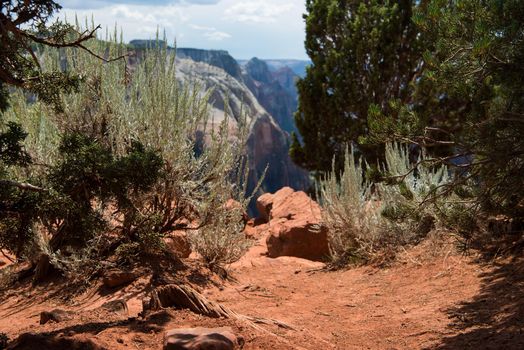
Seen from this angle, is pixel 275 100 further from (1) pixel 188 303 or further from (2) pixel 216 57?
(1) pixel 188 303

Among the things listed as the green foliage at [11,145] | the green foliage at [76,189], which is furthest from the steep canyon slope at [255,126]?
the green foliage at [11,145]

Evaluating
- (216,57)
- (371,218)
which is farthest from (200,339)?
(216,57)

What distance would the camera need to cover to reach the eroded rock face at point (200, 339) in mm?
3436

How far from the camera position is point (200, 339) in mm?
3473

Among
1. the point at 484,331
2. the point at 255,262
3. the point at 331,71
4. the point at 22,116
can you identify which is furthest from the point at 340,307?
the point at 331,71

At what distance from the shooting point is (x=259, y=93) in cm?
8975

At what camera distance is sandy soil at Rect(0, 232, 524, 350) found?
4082mm

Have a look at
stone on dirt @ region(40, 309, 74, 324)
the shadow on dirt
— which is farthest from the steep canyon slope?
stone on dirt @ region(40, 309, 74, 324)

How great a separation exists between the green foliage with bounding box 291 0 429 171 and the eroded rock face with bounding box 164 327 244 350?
12843 millimetres

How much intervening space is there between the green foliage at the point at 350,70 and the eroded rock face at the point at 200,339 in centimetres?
1284

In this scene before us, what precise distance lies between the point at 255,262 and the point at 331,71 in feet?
32.8

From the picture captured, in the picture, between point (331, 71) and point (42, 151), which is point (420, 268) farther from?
point (331, 71)

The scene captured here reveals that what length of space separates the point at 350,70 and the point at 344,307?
12.1 m

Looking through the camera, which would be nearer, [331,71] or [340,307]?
[340,307]
